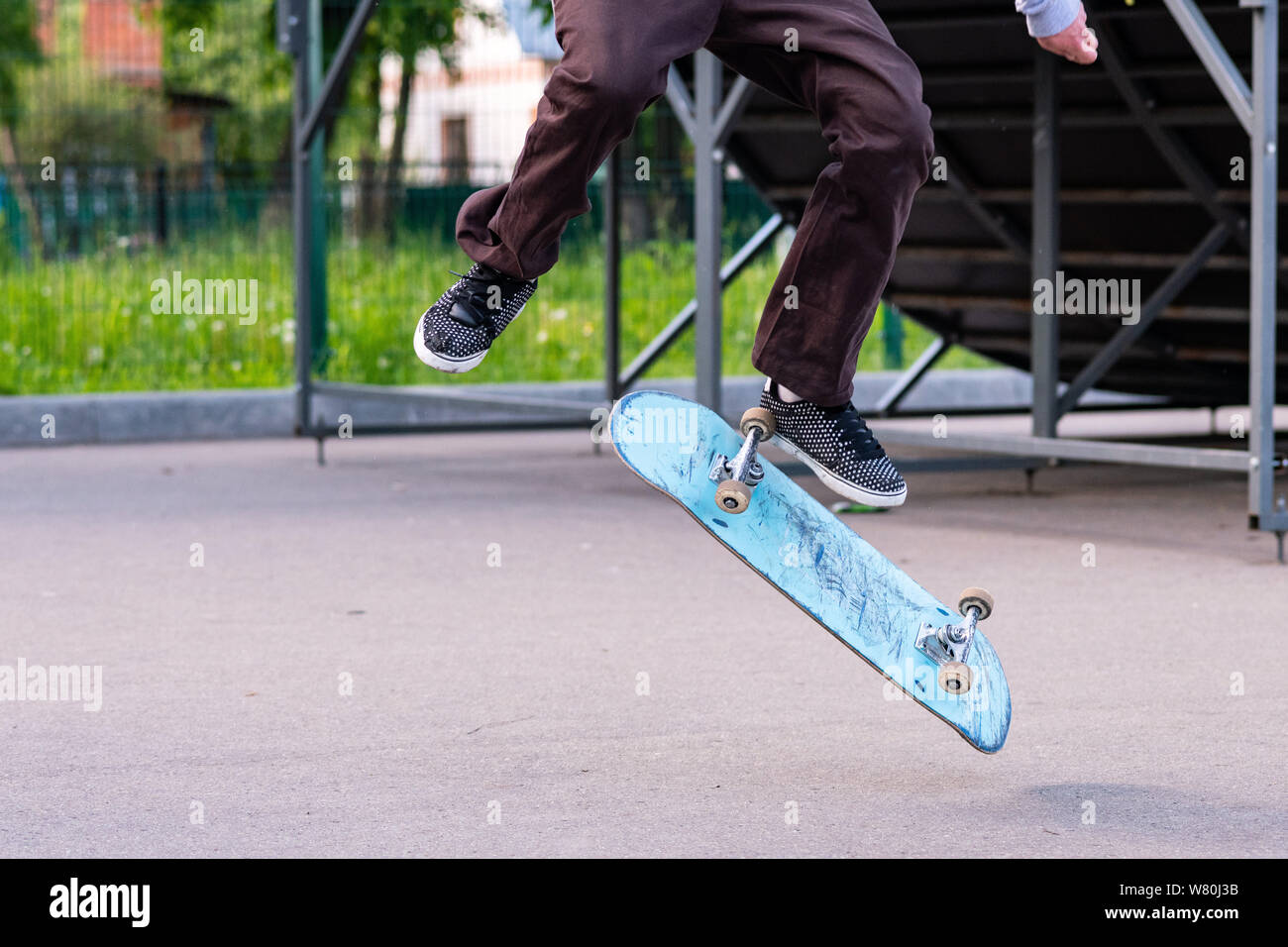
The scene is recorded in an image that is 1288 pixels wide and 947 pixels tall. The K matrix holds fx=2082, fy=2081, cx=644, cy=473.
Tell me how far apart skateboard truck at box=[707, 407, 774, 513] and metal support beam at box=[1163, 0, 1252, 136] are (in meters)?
3.59

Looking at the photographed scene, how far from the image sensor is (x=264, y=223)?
549 inches

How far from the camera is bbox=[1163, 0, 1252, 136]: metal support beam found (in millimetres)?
6879

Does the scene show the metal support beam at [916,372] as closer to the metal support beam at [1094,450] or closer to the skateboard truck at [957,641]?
the metal support beam at [1094,450]

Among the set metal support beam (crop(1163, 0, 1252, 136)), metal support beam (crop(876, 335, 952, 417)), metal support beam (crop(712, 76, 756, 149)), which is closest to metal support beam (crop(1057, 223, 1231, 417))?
metal support beam (crop(1163, 0, 1252, 136))

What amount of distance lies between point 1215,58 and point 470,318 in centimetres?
399

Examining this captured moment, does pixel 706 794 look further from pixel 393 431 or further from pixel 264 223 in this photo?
pixel 264 223

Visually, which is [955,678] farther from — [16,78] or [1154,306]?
[16,78]

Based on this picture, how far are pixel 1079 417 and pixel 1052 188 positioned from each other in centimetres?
607

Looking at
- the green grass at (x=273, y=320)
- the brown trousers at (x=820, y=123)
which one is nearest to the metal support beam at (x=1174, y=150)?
the brown trousers at (x=820, y=123)

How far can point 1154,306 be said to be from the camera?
8398 millimetres

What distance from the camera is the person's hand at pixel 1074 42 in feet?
11.8

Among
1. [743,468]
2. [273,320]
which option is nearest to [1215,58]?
[743,468]

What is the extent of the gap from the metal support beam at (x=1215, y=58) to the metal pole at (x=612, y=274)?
4.45 metres
